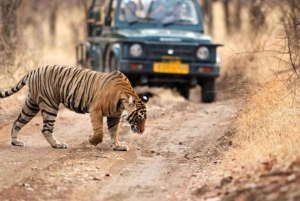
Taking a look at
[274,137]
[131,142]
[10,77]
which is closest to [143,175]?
[274,137]

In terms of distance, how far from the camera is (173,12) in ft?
53.8

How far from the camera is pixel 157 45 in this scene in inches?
604

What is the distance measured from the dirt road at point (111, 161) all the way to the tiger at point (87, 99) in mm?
244

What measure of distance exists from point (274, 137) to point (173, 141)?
223 cm

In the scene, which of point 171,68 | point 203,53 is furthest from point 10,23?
point 203,53

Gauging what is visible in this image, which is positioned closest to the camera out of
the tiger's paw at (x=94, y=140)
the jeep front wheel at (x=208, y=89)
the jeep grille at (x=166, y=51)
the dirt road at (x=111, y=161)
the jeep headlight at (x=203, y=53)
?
the dirt road at (x=111, y=161)

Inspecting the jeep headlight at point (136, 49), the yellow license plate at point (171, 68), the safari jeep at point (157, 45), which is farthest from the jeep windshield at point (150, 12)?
the yellow license plate at point (171, 68)

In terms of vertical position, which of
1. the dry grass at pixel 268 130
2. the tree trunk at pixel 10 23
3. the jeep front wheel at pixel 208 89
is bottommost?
the jeep front wheel at pixel 208 89

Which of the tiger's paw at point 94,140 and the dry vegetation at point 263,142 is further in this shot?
the tiger's paw at point 94,140

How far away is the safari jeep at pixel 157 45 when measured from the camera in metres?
15.4

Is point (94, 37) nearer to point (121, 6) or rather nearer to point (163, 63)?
point (121, 6)

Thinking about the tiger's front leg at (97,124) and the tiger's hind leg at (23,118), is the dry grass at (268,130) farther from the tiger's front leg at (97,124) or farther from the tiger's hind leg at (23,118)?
the tiger's hind leg at (23,118)

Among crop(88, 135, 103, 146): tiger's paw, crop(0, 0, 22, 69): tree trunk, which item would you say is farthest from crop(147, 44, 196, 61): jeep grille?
crop(88, 135, 103, 146): tiger's paw

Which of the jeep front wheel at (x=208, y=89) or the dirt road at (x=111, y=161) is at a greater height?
the dirt road at (x=111, y=161)
